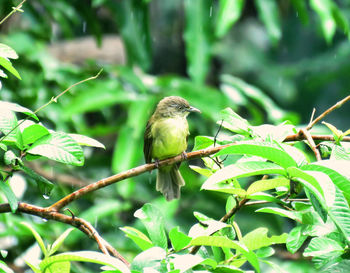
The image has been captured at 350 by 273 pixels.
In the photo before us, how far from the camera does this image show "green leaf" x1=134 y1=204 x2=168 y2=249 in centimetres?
181

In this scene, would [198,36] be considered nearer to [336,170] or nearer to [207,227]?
[207,227]

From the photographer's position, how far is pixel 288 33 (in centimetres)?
1091

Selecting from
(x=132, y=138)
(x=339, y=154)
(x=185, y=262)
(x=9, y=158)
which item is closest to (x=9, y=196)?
(x=9, y=158)

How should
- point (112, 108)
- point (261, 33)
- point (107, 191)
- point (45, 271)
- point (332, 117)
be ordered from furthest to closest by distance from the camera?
point (261, 33), point (332, 117), point (112, 108), point (107, 191), point (45, 271)

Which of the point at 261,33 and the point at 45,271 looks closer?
the point at 45,271

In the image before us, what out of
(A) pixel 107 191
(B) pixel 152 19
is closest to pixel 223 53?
(B) pixel 152 19

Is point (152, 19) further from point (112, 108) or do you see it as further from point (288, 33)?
point (288, 33)

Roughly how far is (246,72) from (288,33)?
1.53 meters

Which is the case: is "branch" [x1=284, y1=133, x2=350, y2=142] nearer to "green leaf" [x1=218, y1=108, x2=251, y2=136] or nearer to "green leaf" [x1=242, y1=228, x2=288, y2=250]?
"green leaf" [x1=218, y1=108, x2=251, y2=136]

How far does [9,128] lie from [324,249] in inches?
39.2

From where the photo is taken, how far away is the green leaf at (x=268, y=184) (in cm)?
162

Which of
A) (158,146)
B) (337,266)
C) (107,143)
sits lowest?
(107,143)

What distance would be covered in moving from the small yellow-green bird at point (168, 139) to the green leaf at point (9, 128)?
6.51 ft

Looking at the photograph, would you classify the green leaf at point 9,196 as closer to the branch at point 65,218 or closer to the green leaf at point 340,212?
the branch at point 65,218
